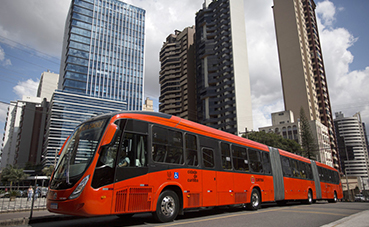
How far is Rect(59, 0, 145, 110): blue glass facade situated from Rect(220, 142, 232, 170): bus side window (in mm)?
101851

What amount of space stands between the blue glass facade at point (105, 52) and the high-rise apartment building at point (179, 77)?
41.2 ft

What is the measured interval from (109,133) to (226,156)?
18.5ft

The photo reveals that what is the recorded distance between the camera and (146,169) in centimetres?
762

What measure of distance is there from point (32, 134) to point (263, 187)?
128 metres

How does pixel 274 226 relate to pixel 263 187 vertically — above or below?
below

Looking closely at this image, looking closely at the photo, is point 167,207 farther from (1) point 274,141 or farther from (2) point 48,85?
(2) point 48,85

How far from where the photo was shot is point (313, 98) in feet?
290

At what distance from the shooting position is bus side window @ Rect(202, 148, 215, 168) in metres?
9.73

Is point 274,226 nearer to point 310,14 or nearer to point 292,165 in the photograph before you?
point 292,165

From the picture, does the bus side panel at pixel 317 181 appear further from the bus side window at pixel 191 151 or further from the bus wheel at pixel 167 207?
the bus wheel at pixel 167 207

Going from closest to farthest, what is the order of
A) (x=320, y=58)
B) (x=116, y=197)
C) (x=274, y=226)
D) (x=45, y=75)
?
(x=116, y=197) → (x=274, y=226) → (x=320, y=58) → (x=45, y=75)

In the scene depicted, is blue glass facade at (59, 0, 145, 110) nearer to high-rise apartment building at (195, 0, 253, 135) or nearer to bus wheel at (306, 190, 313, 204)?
high-rise apartment building at (195, 0, 253, 135)

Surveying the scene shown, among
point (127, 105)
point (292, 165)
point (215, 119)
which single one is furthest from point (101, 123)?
point (127, 105)

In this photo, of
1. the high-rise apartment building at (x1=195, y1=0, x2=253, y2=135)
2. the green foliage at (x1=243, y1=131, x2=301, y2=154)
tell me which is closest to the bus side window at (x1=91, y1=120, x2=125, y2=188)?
the green foliage at (x1=243, y1=131, x2=301, y2=154)
